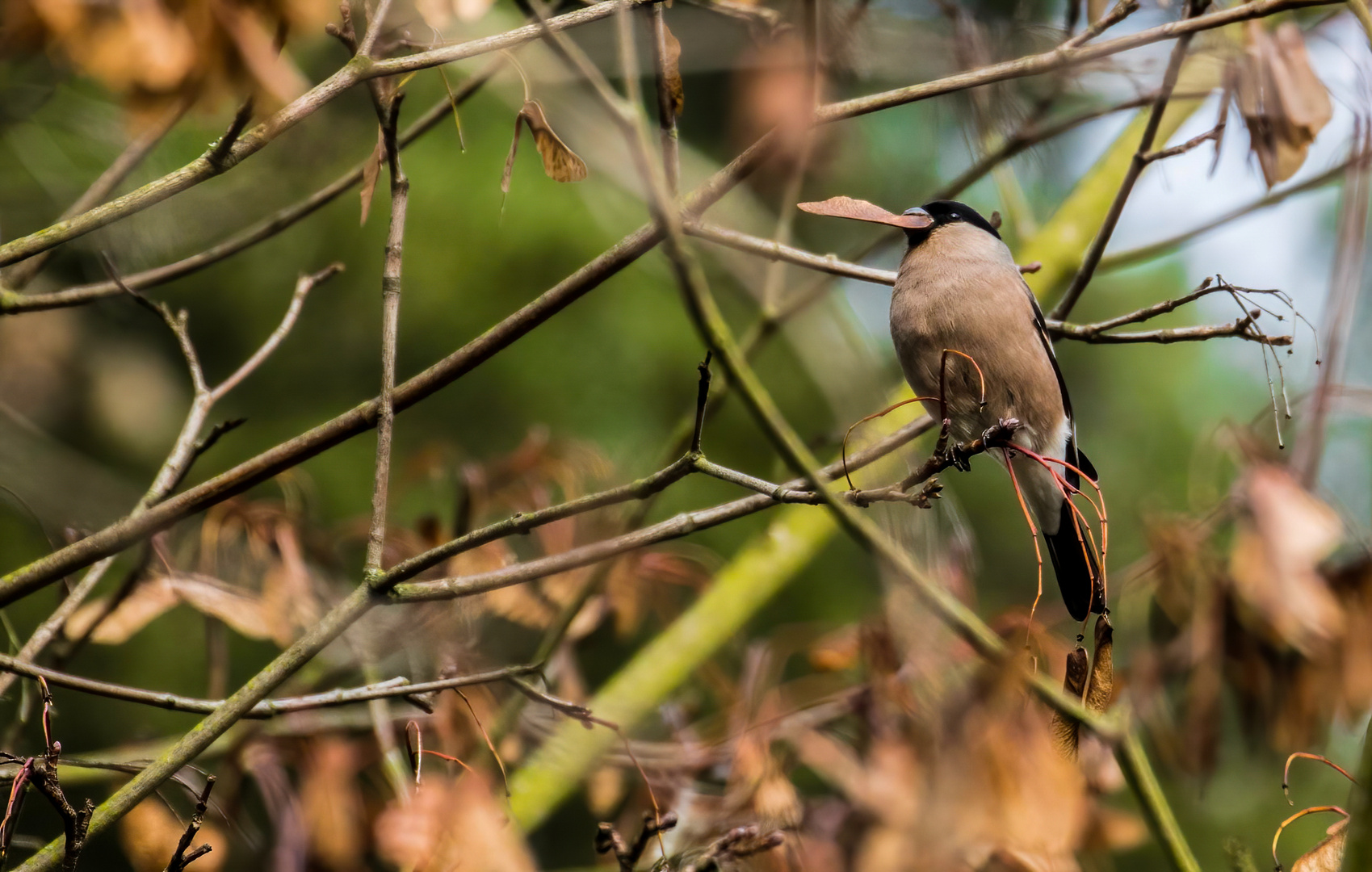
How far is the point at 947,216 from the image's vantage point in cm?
312

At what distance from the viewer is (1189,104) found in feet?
10.9

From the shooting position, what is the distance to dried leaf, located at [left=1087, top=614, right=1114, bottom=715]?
1402 millimetres

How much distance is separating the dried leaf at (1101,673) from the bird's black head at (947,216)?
181 centimetres

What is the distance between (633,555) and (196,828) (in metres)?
1.67

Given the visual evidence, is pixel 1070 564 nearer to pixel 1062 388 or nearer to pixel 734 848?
pixel 1062 388

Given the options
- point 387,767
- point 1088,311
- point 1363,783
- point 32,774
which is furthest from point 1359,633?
point 1088,311

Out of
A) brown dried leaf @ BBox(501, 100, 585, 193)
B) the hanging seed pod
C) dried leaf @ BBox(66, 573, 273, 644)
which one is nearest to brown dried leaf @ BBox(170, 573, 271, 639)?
dried leaf @ BBox(66, 573, 273, 644)

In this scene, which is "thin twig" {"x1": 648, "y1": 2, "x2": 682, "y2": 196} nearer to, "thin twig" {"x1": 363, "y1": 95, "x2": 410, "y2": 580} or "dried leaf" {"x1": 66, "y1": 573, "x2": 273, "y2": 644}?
"thin twig" {"x1": 363, "y1": 95, "x2": 410, "y2": 580}

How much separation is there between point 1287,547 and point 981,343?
3.32 feet

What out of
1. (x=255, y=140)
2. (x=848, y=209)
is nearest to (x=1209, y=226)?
(x=848, y=209)

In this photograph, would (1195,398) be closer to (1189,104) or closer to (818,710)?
(1189,104)

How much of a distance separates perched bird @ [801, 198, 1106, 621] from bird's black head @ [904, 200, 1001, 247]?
0.04ft

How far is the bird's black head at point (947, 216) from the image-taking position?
121 inches

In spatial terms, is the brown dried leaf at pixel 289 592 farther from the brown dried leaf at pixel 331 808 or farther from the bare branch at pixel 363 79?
the bare branch at pixel 363 79
